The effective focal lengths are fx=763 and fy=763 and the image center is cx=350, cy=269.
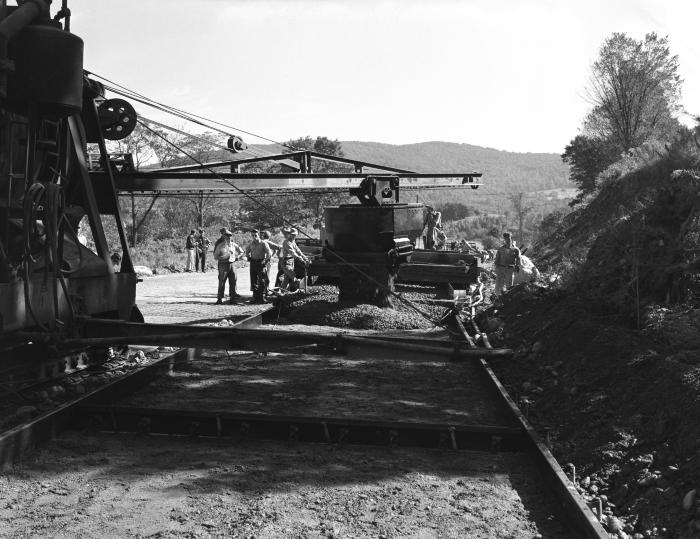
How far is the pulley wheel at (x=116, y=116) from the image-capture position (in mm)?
9016

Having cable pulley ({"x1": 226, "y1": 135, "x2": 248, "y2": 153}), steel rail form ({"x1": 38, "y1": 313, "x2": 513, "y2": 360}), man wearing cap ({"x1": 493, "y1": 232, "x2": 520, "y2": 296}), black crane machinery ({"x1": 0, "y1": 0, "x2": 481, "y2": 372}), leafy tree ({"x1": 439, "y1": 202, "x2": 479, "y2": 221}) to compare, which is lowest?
steel rail form ({"x1": 38, "y1": 313, "x2": 513, "y2": 360})

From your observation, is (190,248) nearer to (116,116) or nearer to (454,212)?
(116,116)

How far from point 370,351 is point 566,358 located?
2758 millimetres

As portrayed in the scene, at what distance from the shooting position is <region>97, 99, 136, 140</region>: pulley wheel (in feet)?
29.6

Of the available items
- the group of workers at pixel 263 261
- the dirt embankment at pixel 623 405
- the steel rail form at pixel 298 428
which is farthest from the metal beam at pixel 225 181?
the group of workers at pixel 263 261

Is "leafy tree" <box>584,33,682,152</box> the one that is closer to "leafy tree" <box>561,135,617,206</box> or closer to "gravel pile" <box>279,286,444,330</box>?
"leafy tree" <box>561,135,617,206</box>

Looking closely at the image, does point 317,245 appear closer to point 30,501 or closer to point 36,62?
point 36,62

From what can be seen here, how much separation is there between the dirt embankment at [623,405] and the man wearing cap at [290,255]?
306 inches

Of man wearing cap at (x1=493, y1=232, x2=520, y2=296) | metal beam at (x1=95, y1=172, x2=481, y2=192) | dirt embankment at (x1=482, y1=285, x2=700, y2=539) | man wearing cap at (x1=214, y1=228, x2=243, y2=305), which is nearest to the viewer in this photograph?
dirt embankment at (x1=482, y1=285, x2=700, y2=539)

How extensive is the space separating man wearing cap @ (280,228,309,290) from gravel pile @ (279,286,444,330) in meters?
3.32

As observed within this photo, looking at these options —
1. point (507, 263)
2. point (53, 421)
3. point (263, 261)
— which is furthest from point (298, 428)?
point (263, 261)

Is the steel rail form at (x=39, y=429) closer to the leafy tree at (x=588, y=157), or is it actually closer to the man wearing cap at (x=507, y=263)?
the man wearing cap at (x=507, y=263)

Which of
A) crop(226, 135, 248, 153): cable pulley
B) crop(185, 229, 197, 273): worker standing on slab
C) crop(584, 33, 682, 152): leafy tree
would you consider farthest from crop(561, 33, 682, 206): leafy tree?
crop(226, 135, 248, 153): cable pulley

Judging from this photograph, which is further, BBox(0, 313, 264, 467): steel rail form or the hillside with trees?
BBox(0, 313, 264, 467): steel rail form
